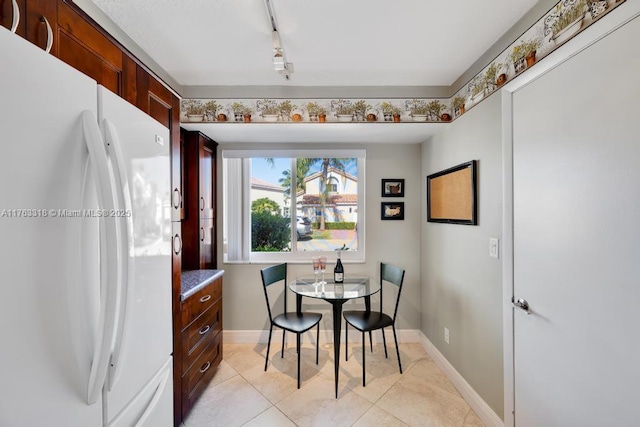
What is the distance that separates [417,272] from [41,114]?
2962 millimetres

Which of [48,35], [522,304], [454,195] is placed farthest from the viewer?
[454,195]

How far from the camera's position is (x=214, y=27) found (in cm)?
158

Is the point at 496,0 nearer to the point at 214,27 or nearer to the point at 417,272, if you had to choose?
the point at 214,27

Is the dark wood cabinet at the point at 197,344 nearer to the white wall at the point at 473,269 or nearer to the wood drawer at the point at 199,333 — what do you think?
the wood drawer at the point at 199,333

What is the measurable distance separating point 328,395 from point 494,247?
1619mm

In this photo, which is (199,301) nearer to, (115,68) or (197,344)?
(197,344)

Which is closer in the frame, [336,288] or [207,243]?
[336,288]

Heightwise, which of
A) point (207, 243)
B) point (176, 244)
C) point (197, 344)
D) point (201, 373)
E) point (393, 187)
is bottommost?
point (201, 373)

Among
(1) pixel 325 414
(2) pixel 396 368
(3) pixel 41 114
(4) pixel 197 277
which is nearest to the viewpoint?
(3) pixel 41 114

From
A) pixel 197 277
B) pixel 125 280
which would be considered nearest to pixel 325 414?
pixel 197 277

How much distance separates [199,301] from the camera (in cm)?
199

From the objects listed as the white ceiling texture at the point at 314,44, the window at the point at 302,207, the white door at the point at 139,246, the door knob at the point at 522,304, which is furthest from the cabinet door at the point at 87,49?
the door knob at the point at 522,304

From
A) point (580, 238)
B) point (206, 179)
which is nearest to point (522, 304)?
point (580, 238)

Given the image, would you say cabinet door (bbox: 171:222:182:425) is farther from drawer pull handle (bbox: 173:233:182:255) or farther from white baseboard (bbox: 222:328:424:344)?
white baseboard (bbox: 222:328:424:344)
